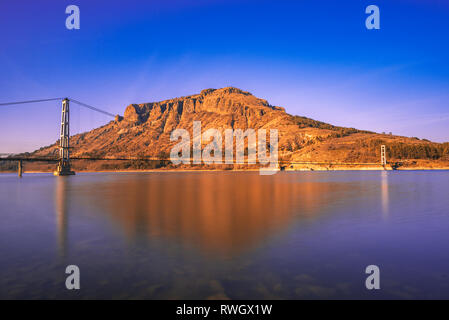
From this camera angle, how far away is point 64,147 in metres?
69.1

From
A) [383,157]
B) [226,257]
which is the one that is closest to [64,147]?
[226,257]

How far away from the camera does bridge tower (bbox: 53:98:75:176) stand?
70.6 metres

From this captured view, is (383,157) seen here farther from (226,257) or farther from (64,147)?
(226,257)

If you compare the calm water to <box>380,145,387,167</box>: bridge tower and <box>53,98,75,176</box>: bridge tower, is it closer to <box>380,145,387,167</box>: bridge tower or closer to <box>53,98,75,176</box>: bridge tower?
<box>53,98,75,176</box>: bridge tower

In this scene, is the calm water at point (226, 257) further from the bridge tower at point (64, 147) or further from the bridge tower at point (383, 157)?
the bridge tower at point (383, 157)

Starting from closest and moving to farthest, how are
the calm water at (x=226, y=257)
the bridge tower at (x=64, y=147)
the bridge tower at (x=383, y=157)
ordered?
the calm water at (x=226, y=257), the bridge tower at (x=64, y=147), the bridge tower at (x=383, y=157)

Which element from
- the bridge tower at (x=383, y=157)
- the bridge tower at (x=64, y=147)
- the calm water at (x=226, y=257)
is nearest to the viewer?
the calm water at (x=226, y=257)

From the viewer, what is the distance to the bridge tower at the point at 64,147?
70.6 meters

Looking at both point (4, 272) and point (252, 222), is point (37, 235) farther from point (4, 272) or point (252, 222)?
point (252, 222)

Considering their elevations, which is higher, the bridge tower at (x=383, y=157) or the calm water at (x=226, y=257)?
the bridge tower at (x=383, y=157)

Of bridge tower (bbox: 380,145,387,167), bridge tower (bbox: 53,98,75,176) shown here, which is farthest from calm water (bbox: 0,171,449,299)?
bridge tower (bbox: 380,145,387,167)

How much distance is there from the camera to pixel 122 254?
617 centimetres

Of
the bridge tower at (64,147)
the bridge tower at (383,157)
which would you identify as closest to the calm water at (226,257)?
the bridge tower at (64,147)
